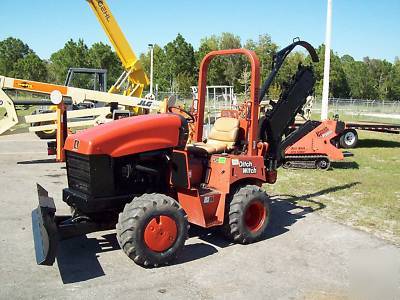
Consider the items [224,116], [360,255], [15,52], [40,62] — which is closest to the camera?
[360,255]

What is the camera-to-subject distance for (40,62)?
56.6 m

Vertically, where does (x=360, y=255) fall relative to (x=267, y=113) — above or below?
below

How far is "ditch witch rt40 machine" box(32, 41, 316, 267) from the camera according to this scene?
16.0ft

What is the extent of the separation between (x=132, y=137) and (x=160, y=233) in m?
1.11

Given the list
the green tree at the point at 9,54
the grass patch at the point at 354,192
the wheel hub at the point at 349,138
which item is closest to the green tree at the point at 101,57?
the green tree at the point at 9,54

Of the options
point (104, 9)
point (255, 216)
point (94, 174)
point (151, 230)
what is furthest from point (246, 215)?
point (104, 9)

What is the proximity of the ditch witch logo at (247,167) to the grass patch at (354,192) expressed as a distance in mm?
2098

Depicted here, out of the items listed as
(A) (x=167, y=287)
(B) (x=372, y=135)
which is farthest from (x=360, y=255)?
(B) (x=372, y=135)

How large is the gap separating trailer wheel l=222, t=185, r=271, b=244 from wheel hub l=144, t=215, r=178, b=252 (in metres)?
1.02

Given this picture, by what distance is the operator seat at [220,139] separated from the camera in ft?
20.0

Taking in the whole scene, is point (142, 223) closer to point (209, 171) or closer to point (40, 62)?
point (209, 171)

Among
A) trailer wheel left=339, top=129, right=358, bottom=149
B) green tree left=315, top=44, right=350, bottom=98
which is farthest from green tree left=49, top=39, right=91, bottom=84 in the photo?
trailer wheel left=339, top=129, right=358, bottom=149

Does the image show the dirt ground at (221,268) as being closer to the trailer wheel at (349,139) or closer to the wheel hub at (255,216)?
the wheel hub at (255,216)

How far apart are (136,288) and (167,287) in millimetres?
312
